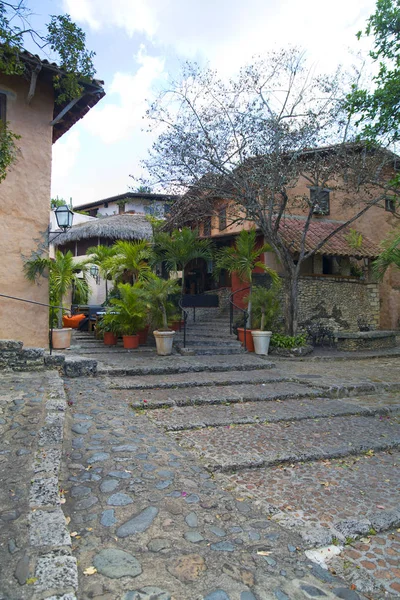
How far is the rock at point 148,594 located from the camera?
2014 millimetres

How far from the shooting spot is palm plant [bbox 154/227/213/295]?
1367 centimetres

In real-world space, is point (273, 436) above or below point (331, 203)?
below

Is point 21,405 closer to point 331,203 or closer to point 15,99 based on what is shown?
point 15,99

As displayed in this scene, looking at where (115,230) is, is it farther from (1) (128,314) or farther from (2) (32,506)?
(2) (32,506)

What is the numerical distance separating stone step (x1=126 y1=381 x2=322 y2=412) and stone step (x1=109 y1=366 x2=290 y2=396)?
0.12 metres

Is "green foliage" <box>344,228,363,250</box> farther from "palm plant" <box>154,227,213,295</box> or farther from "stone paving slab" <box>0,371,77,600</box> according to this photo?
"stone paving slab" <box>0,371,77,600</box>

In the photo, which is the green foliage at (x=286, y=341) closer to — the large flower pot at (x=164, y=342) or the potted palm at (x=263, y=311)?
the potted palm at (x=263, y=311)

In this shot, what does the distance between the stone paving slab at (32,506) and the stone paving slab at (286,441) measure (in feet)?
4.64

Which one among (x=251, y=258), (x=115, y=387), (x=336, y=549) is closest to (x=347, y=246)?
(x=251, y=258)

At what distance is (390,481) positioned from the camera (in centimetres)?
371

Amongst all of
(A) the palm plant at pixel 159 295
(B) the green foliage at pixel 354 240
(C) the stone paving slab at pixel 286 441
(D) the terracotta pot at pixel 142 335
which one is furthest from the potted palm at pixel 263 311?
(C) the stone paving slab at pixel 286 441

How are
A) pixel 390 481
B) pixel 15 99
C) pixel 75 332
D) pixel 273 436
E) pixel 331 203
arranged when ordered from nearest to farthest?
pixel 390 481
pixel 273 436
pixel 15 99
pixel 75 332
pixel 331 203

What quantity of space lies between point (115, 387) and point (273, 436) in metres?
2.95

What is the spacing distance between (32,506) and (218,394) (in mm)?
4224
